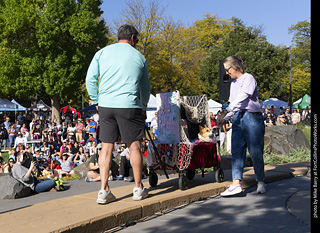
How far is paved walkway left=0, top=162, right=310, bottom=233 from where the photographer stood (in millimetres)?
4027

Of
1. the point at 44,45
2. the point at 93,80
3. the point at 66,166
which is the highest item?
the point at 44,45

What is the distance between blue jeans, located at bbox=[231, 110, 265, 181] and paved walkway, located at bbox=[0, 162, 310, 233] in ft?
1.70

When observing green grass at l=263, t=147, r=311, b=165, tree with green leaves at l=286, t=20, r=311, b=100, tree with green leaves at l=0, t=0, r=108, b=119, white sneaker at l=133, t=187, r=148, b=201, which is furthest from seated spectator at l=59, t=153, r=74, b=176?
tree with green leaves at l=286, t=20, r=311, b=100

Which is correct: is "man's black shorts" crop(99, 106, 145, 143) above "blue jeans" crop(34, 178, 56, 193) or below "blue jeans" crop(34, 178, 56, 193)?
above

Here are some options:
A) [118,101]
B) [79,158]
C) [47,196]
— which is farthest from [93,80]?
[79,158]

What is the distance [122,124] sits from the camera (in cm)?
499

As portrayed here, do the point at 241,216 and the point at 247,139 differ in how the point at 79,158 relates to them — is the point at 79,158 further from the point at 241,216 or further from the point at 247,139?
the point at 241,216

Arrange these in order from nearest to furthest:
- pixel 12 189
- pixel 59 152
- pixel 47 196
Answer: pixel 12 189, pixel 47 196, pixel 59 152

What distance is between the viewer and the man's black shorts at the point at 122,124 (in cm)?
498

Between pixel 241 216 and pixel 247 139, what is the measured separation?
4.89ft

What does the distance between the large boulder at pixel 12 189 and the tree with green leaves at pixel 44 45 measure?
28.9 metres

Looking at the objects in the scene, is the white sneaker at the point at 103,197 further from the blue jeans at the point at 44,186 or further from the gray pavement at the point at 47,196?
the blue jeans at the point at 44,186

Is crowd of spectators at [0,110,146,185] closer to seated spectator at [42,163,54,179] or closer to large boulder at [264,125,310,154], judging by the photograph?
seated spectator at [42,163,54,179]

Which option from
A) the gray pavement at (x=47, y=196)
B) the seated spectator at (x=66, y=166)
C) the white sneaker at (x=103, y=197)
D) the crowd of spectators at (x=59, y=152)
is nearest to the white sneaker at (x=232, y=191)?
the gray pavement at (x=47, y=196)
